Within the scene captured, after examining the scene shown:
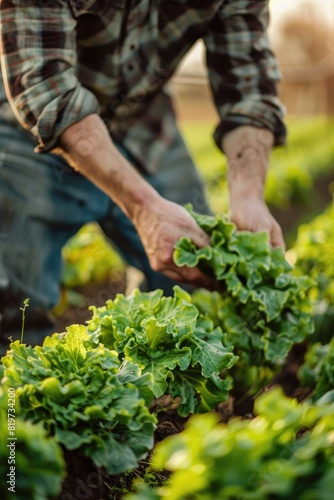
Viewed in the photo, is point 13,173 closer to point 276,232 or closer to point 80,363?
point 276,232

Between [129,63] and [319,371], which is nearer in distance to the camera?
[319,371]

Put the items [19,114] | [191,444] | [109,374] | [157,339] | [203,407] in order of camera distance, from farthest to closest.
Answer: [19,114], [203,407], [157,339], [109,374], [191,444]

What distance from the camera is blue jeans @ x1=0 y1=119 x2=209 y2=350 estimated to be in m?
3.75

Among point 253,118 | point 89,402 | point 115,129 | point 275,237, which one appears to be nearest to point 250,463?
point 89,402

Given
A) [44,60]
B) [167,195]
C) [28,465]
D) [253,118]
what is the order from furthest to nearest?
1. [167,195]
2. [253,118]
3. [44,60]
4. [28,465]

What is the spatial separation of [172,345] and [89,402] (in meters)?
0.53

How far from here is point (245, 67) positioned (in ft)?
12.2

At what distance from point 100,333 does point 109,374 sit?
1.37 feet

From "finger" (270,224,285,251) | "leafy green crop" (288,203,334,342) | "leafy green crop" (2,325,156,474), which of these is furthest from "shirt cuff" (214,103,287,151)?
"leafy green crop" (2,325,156,474)

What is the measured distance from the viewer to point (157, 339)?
9.12 feet

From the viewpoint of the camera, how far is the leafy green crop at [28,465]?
76.2 inches

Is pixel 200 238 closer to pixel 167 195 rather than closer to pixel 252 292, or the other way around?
pixel 252 292

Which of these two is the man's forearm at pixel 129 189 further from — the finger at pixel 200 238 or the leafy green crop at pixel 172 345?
the leafy green crop at pixel 172 345

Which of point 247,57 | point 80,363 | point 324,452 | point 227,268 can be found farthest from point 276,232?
point 324,452
